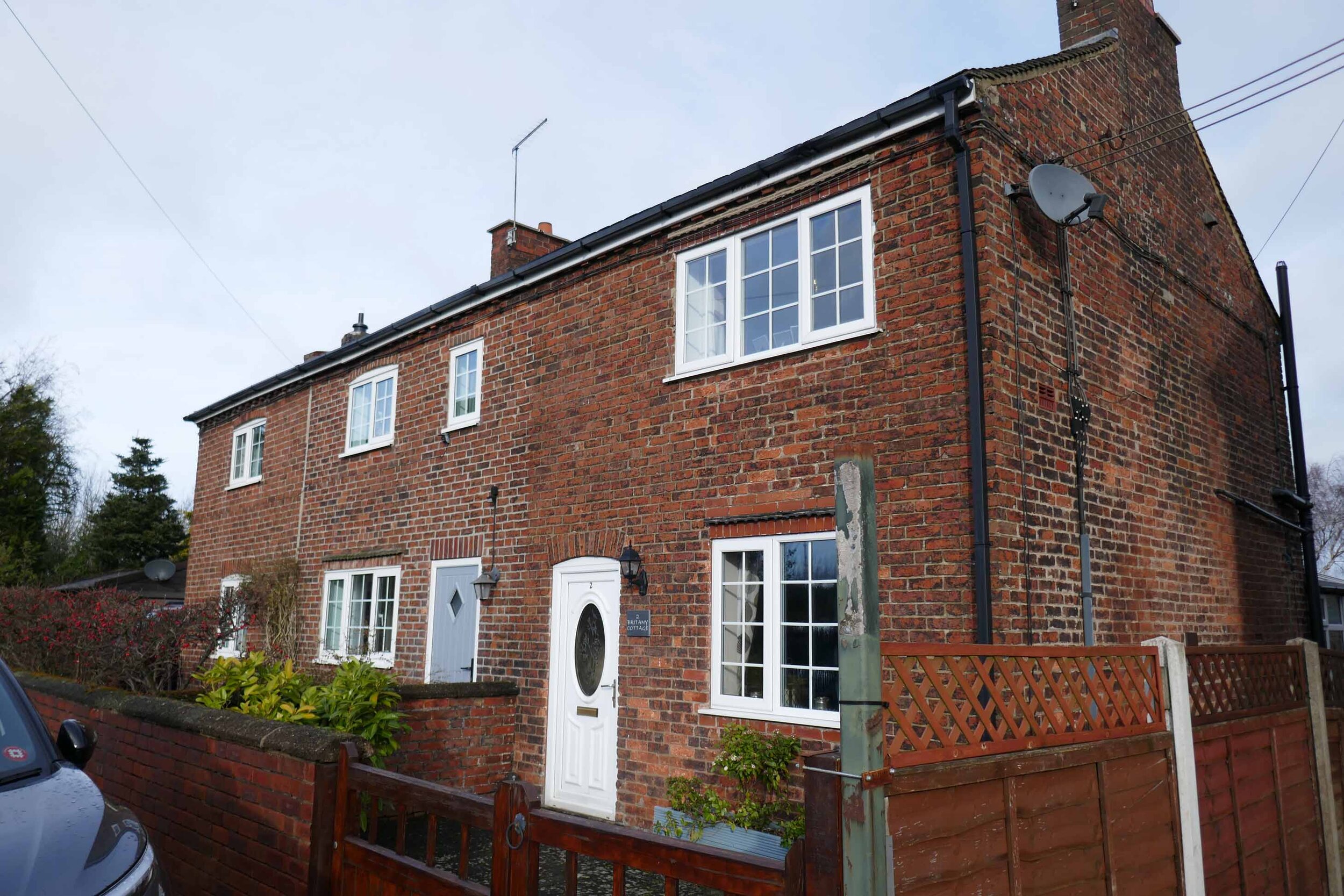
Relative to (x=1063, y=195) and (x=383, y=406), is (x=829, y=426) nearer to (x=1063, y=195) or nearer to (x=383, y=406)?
(x=1063, y=195)

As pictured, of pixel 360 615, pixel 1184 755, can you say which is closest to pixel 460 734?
pixel 360 615

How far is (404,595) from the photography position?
474 inches

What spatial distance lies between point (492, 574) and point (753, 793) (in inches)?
172

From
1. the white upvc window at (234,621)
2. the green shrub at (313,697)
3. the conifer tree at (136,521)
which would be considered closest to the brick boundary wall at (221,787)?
the green shrub at (313,697)

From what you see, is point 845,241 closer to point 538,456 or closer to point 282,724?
point 538,456

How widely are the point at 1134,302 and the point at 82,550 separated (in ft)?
127

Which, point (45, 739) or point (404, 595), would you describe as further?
point (404, 595)

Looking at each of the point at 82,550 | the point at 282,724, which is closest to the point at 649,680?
the point at 282,724

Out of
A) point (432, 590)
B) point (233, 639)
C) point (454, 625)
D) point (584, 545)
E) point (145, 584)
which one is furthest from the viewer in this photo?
point (145, 584)

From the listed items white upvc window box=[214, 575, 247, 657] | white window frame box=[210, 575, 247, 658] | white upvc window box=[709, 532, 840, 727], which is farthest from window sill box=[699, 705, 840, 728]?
white window frame box=[210, 575, 247, 658]

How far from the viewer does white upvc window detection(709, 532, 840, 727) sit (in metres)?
7.33

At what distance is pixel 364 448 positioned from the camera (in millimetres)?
13352

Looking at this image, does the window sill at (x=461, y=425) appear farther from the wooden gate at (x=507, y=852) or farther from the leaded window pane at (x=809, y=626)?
the wooden gate at (x=507, y=852)

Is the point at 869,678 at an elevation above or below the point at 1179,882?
above
